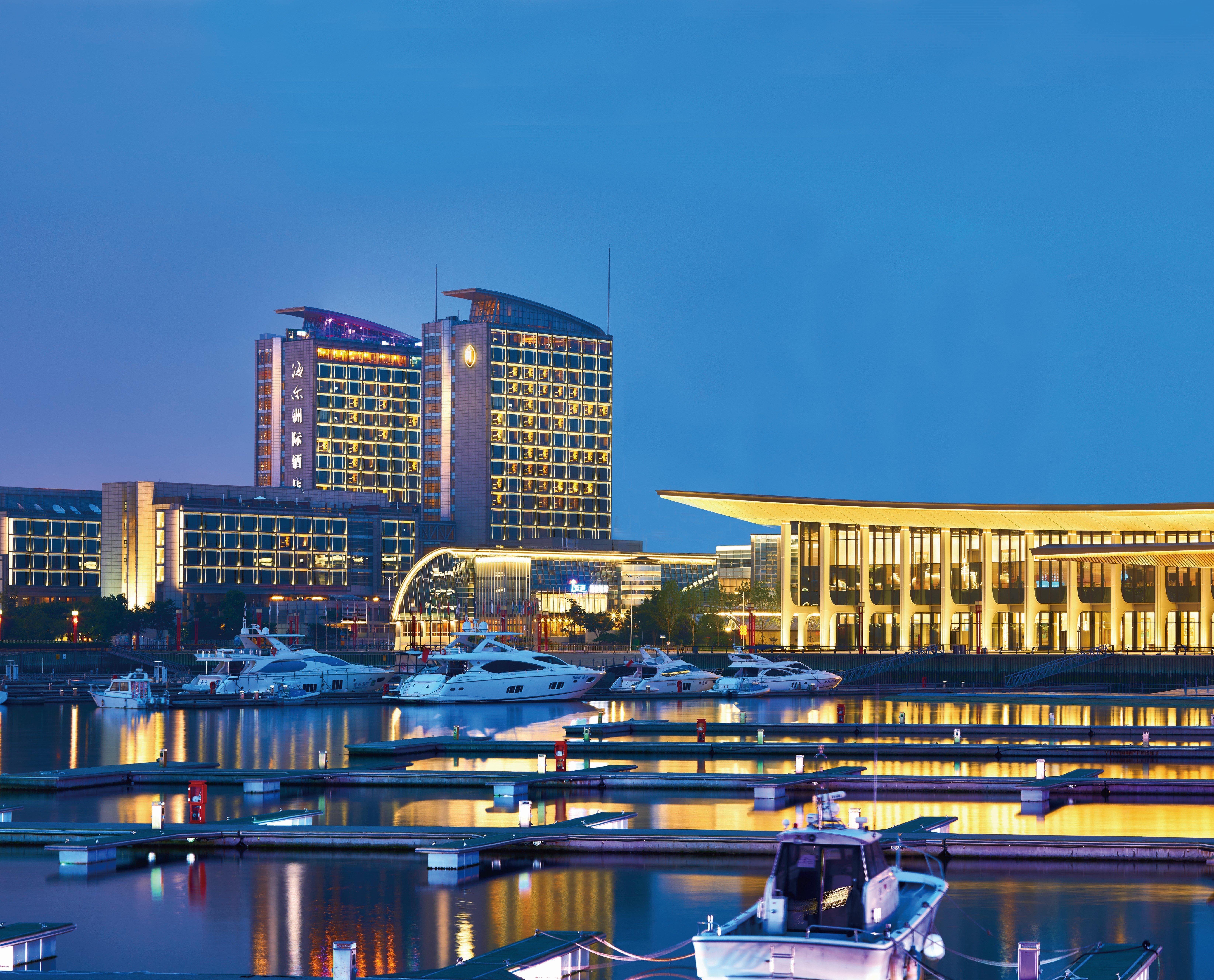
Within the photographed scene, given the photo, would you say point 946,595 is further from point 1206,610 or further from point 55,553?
point 55,553

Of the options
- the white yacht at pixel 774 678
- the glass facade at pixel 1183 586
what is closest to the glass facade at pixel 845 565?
the glass facade at pixel 1183 586

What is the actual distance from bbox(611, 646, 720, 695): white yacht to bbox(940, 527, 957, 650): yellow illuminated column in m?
26.1

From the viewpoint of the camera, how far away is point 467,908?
23.6m

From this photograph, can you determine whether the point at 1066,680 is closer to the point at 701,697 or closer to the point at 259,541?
the point at 701,697

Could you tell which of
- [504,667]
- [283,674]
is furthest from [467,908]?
[283,674]

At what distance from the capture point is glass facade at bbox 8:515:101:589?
187 meters

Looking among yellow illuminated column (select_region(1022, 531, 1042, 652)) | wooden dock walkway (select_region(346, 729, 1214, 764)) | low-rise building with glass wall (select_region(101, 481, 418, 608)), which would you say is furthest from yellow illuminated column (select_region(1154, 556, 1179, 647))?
low-rise building with glass wall (select_region(101, 481, 418, 608))

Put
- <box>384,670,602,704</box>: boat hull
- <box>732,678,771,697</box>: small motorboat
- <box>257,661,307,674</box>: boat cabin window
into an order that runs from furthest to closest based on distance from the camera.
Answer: <box>257,661,307,674</box>: boat cabin window
<box>732,678,771,697</box>: small motorboat
<box>384,670,602,704</box>: boat hull

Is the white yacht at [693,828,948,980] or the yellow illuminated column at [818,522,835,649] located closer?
the white yacht at [693,828,948,980]

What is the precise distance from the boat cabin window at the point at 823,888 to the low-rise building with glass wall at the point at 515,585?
151232 mm

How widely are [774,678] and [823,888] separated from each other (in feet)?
222

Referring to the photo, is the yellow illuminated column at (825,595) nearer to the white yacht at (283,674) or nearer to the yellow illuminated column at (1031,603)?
the yellow illuminated column at (1031,603)

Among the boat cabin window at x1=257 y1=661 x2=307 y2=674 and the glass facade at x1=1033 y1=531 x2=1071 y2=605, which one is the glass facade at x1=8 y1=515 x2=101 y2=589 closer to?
the boat cabin window at x1=257 y1=661 x2=307 y2=674

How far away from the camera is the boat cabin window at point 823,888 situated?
1620 cm
